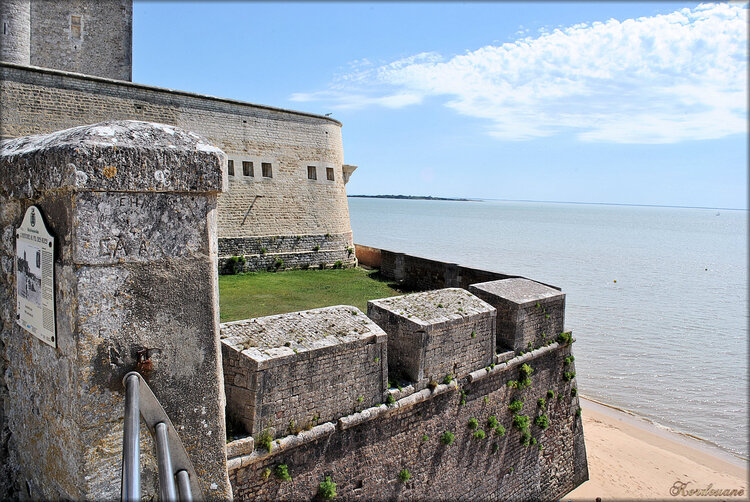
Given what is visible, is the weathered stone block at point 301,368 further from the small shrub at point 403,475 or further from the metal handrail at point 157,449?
the metal handrail at point 157,449

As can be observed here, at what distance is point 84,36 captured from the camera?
1830 cm

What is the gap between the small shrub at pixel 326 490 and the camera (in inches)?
215

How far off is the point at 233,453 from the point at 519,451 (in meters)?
5.29

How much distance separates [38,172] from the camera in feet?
6.48

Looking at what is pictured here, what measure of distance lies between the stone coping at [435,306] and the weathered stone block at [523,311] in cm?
55

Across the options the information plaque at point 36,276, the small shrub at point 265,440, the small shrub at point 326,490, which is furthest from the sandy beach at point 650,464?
the information plaque at point 36,276

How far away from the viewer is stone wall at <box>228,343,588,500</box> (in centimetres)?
521

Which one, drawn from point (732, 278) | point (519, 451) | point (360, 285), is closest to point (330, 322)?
point (519, 451)

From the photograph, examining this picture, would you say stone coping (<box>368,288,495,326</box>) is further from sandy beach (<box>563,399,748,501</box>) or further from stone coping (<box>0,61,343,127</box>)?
stone coping (<box>0,61,343,127</box>)

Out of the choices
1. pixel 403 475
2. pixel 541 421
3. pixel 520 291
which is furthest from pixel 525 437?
pixel 403 475

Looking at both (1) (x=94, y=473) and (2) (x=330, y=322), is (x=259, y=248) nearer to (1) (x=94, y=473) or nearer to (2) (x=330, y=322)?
(2) (x=330, y=322)

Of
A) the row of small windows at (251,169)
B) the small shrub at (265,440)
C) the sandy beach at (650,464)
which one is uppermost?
the row of small windows at (251,169)

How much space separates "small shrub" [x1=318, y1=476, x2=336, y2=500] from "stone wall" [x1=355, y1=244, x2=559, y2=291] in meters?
5.86

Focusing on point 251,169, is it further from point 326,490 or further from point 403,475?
point 326,490
